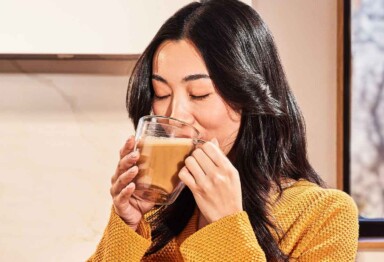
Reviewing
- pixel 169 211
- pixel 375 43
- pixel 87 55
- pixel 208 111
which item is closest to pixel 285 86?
pixel 208 111

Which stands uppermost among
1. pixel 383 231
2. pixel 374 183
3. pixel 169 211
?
pixel 169 211

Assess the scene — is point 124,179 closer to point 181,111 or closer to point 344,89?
point 181,111

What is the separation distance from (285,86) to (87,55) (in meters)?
0.52

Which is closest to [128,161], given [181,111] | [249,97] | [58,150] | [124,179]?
[124,179]

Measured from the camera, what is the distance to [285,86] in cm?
117

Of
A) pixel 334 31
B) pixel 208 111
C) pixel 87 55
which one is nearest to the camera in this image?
pixel 208 111

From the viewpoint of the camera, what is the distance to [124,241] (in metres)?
1.10

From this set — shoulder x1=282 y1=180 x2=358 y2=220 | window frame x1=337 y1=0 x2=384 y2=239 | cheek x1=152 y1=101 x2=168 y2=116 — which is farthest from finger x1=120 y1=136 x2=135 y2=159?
window frame x1=337 y1=0 x2=384 y2=239

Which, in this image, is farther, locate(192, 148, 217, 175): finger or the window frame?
the window frame

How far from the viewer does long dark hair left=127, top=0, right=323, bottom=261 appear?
1.07 m

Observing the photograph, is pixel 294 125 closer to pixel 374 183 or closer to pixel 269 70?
pixel 269 70

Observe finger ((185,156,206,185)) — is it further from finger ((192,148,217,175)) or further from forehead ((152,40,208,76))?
forehead ((152,40,208,76))

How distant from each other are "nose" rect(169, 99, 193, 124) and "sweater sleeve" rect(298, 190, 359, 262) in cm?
25

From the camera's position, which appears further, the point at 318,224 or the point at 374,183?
the point at 374,183
